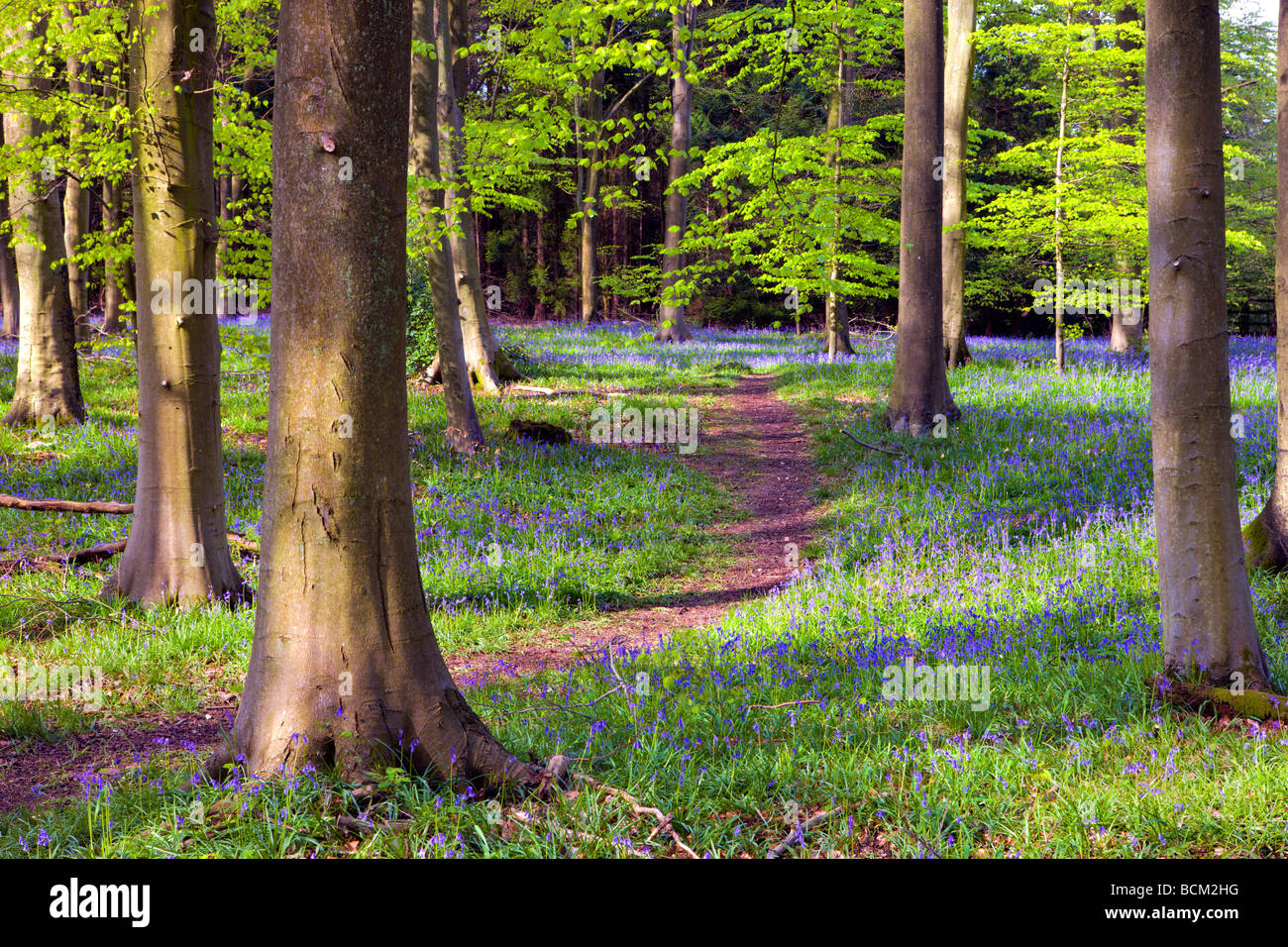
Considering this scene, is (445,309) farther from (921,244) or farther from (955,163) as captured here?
(955,163)

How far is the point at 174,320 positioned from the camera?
609cm

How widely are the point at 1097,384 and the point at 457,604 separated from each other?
12.1m

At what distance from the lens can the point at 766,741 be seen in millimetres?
4066

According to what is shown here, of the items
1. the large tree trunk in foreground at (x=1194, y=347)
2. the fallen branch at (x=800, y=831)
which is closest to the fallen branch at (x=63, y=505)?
the fallen branch at (x=800, y=831)

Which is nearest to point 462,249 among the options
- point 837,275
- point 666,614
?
point 666,614

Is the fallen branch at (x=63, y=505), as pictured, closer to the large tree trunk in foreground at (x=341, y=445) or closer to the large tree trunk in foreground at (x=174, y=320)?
the large tree trunk in foreground at (x=174, y=320)

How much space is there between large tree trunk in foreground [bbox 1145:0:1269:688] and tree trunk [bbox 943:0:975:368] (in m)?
12.6

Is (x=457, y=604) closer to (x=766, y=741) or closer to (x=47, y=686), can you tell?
(x=47, y=686)

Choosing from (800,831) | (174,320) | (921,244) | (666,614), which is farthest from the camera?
(921,244)

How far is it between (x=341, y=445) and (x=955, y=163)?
16.2m

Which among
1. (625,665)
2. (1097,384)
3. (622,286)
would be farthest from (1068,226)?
(622,286)

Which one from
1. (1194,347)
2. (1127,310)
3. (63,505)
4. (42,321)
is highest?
(1127,310)

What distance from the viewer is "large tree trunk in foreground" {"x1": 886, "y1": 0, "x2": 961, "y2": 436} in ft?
38.8

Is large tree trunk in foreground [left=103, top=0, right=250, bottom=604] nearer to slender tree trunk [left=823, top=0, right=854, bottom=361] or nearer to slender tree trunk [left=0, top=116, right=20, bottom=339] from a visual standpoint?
slender tree trunk [left=0, top=116, right=20, bottom=339]
